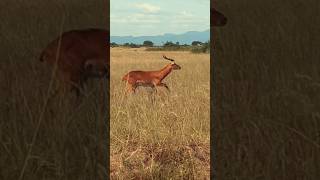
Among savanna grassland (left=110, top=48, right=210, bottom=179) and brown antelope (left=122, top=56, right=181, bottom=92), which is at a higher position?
brown antelope (left=122, top=56, right=181, bottom=92)

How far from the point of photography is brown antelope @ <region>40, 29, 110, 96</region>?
2.50 metres

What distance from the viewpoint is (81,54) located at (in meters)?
2.64

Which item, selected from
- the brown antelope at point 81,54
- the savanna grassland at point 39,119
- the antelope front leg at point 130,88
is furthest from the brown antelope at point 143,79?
the brown antelope at point 81,54

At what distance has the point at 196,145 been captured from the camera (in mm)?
2635

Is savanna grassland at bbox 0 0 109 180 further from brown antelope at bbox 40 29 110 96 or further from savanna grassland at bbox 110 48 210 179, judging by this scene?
savanna grassland at bbox 110 48 210 179
